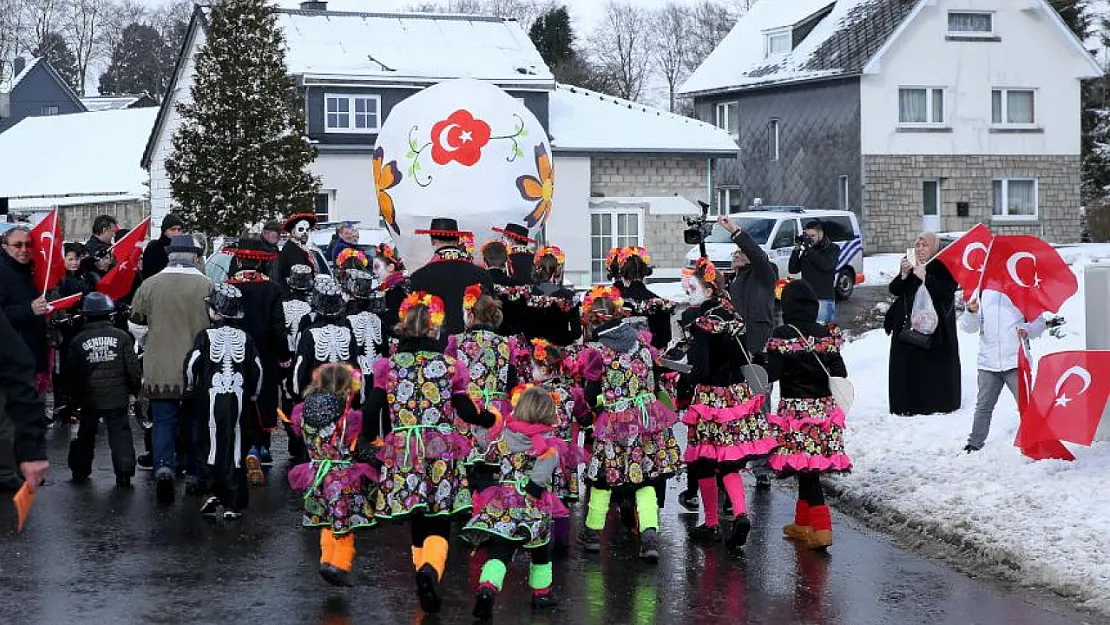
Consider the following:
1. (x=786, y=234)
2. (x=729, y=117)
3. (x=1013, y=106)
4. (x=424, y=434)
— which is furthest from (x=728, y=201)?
(x=424, y=434)

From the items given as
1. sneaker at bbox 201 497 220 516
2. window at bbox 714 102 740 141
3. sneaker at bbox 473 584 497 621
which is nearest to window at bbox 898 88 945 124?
window at bbox 714 102 740 141

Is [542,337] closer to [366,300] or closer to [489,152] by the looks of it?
[366,300]

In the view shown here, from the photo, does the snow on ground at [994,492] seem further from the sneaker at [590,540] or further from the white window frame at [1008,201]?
the white window frame at [1008,201]

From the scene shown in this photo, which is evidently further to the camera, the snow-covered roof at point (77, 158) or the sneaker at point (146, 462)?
the snow-covered roof at point (77, 158)

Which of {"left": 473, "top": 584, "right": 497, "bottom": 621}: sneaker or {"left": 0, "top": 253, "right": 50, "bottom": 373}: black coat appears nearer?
{"left": 473, "top": 584, "right": 497, "bottom": 621}: sneaker

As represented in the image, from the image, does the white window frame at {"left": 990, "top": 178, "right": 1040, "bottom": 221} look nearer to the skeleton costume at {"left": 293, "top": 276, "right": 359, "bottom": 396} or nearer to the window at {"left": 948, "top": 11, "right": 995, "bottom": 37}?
the window at {"left": 948, "top": 11, "right": 995, "bottom": 37}

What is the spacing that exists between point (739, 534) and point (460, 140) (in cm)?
691

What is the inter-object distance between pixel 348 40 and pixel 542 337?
1143 inches

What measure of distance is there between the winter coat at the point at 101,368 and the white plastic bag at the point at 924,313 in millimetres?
6421

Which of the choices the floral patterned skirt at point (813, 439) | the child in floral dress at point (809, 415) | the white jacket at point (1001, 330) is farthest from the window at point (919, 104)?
the floral patterned skirt at point (813, 439)

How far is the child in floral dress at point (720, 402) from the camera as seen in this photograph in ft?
32.0

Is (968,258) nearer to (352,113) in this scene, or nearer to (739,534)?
Answer: (739,534)

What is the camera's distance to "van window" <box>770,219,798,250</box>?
3022cm

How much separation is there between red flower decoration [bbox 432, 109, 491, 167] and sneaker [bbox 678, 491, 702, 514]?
531 centimetres
